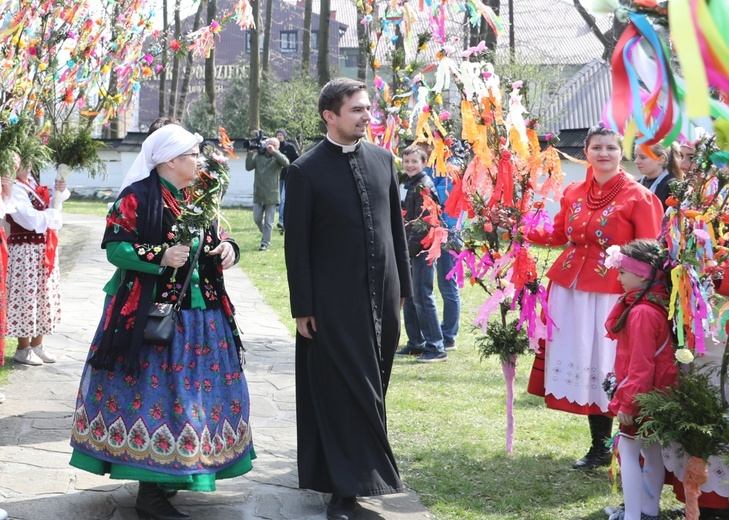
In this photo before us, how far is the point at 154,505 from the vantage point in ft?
14.7

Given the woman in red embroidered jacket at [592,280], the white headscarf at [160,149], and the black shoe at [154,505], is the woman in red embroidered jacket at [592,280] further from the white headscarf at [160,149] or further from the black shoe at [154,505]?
the black shoe at [154,505]

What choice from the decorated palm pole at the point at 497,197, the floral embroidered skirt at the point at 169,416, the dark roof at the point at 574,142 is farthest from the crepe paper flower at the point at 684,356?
the dark roof at the point at 574,142

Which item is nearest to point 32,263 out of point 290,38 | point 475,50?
point 475,50

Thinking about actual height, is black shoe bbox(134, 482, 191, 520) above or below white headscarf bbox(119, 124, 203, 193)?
below

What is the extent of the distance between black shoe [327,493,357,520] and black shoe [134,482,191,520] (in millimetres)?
702

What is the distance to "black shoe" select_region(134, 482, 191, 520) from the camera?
448 cm

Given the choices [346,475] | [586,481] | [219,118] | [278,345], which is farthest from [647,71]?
[219,118]

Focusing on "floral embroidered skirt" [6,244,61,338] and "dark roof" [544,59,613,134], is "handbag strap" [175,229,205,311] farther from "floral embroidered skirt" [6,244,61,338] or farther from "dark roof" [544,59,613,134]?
"dark roof" [544,59,613,134]

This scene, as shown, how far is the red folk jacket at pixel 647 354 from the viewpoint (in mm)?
4348

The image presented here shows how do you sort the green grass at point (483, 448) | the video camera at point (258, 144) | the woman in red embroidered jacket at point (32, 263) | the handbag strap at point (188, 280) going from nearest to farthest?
the handbag strap at point (188, 280) < the green grass at point (483, 448) < the woman in red embroidered jacket at point (32, 263) < the video camera at point (258, 144)

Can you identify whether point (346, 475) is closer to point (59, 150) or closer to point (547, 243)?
point (547, 243)

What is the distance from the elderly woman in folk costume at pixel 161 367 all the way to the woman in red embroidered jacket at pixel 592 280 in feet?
Result: 6.29

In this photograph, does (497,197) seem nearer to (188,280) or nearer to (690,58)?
(188,280)

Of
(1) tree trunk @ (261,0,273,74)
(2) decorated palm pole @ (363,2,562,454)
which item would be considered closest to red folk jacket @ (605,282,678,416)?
(2) decorated palm pole @ (363,2,562,454)
